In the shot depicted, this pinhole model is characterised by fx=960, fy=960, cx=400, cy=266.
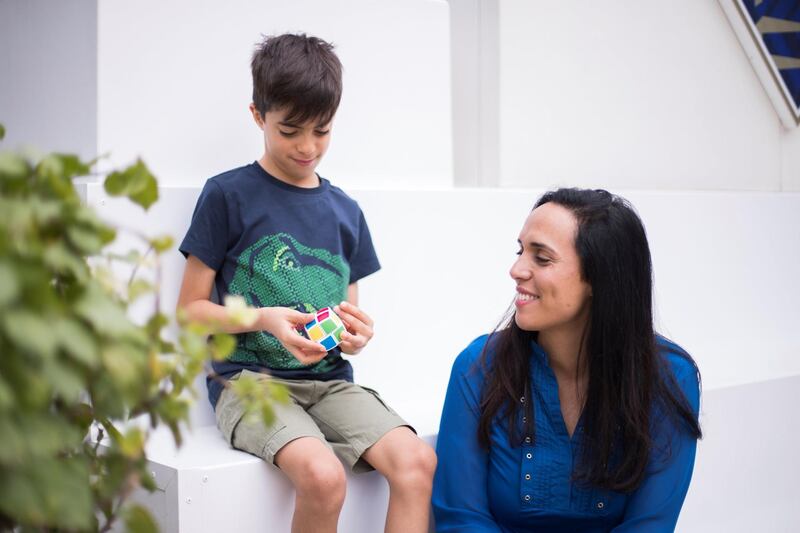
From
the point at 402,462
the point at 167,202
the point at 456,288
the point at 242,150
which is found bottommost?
the point at 402,462

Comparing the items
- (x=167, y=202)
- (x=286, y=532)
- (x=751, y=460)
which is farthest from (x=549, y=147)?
(x=286, y=532)

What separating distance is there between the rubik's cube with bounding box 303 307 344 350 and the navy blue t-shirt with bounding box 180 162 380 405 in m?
0.13

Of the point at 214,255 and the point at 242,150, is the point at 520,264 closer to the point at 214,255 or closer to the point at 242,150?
the point at 214,255

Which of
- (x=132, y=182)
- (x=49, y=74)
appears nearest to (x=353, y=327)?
(x=49, y=74)

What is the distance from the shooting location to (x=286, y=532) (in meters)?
1.96

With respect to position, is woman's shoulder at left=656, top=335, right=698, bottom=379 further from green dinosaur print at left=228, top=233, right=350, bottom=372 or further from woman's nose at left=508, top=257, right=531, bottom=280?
green dinosaur print at left=228, top=233, right=350, bottom=372

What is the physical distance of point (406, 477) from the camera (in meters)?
1.91

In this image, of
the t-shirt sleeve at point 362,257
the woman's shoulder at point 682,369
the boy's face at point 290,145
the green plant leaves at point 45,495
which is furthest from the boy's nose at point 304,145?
the green plant leaves at point 45,495

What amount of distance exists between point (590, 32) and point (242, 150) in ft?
6.13

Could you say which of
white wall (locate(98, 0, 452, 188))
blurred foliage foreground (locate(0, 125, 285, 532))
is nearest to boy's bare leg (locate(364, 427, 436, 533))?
white wall (locate(98, 0, 452, 188))

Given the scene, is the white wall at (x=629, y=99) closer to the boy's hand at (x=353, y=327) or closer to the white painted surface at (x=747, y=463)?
the white painted surface at (x=747, y=463)

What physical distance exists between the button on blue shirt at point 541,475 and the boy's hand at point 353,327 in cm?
22

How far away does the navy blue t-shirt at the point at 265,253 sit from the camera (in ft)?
6.80

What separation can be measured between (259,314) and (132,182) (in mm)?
1265
